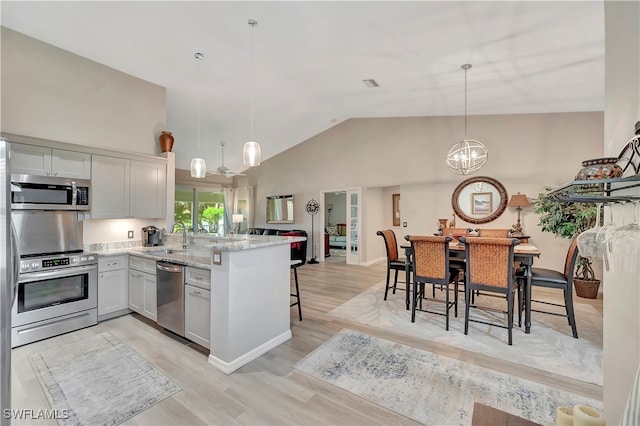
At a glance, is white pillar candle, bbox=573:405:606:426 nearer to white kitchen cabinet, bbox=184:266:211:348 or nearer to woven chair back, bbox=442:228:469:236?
white kitchen cabinet, bbox=184:266:211:348

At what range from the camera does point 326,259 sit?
8031 millimetres

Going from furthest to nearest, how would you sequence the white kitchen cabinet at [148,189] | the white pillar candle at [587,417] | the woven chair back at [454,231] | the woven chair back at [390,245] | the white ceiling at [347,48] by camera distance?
the woven chair back at [454,231]
the woven chair back at [390,245]
the white kitchen cabinet at [148,189]
the white ceiling at [347,48]
the white pillar candle at [587,417]

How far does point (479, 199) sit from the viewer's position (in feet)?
17.9

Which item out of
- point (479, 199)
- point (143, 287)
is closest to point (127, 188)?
point (143, 287)

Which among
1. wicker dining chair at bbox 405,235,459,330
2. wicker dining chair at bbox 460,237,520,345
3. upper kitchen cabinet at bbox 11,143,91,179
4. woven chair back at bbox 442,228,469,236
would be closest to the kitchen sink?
upper kitchen cabinet at bbox 11,143,91,179

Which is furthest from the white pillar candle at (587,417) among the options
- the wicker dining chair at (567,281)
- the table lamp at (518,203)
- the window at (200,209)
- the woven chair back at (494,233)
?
the window at (200,209)

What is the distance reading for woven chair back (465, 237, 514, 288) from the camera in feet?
A: 9.12

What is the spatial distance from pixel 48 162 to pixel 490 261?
518 cm

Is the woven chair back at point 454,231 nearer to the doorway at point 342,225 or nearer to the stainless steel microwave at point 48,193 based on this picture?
the doorway at point 342,225

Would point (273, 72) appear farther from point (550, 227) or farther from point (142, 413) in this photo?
point (550, 227)

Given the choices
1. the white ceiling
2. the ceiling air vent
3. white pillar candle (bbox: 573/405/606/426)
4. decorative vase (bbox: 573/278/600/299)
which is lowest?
decorative vase (bbox: 573/278/600/299)

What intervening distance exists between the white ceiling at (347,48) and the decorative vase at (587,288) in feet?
9.36

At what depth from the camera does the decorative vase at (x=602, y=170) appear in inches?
37.8

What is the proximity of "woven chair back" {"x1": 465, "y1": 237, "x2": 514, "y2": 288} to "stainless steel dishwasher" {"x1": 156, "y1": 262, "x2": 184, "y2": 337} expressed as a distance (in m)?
3.14
